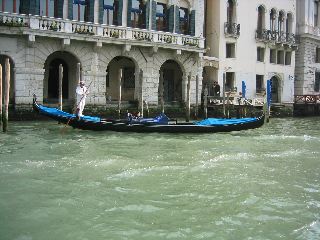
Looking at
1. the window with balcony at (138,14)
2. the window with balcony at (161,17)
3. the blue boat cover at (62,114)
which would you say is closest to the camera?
the blue boat cover at (62,114)

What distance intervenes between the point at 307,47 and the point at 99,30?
16.2 metres

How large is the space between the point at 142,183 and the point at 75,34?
459 inches

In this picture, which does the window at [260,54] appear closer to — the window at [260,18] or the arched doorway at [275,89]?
the window at [260,18]

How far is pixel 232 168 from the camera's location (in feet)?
26.7

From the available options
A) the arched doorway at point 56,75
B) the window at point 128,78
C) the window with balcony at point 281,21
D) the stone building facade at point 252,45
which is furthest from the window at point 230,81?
the arched doorway at point 56,75

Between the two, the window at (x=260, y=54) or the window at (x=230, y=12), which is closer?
the window at (x=230, y=12)

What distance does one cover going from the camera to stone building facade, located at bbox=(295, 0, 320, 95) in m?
27.8

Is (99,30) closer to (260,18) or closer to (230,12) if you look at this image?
(230,12)

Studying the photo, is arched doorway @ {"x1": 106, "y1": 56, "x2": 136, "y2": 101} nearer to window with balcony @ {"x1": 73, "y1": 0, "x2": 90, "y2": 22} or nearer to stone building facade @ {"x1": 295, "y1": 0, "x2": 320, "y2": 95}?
window with balcony @ {"x1": 73, "y1": 0, "x2": 90, "y2": 22}

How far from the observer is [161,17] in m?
20.5

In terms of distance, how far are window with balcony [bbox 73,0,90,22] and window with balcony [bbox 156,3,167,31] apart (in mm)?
3752

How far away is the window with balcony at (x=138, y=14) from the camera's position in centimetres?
1961

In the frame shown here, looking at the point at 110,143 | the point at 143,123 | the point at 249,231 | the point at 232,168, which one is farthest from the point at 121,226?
the point at 143,123

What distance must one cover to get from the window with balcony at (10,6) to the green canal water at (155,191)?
7.48 m
